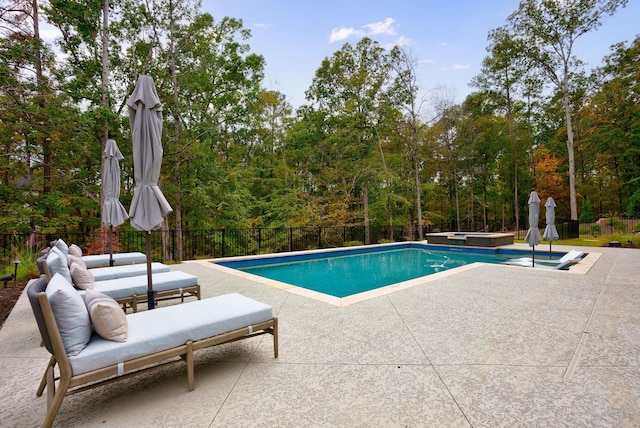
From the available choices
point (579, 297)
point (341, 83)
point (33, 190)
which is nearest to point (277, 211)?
point (341, 83)

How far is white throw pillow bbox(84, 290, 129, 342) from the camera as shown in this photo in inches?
75.8

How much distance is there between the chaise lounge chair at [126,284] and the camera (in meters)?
2.98

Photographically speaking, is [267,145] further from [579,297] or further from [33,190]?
[579,297]

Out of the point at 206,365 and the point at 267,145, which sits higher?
the point at 267,145

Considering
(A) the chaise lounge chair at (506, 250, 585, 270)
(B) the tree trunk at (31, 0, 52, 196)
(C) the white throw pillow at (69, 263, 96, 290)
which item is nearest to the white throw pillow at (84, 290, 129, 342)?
(C) the white throw pillow at (69, 263, 96, 290)

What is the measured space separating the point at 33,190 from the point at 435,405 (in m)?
14.1

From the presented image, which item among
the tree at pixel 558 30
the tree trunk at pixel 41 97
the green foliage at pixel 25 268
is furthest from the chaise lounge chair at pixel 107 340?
the tree at pixel 558 30

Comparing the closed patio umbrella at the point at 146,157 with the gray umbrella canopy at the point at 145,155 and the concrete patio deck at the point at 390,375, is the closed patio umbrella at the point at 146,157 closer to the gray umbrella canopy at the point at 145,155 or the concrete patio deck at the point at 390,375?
the gray umbrella canopy at the point at 145,155

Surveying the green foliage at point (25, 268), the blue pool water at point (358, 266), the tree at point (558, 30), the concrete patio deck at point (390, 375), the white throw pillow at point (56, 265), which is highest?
the tree at point (558, 30)

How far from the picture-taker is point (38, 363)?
266 centimetres

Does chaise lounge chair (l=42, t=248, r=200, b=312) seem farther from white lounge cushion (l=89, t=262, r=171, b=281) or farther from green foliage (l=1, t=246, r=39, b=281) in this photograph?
green foliage (l=1, t=246, r=39, b=281)

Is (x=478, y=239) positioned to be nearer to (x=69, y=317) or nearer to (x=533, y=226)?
(x=533, y=226)

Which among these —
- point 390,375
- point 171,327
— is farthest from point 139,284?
point 390,375

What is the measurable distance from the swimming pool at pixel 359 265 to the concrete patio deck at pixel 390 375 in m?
3.03
